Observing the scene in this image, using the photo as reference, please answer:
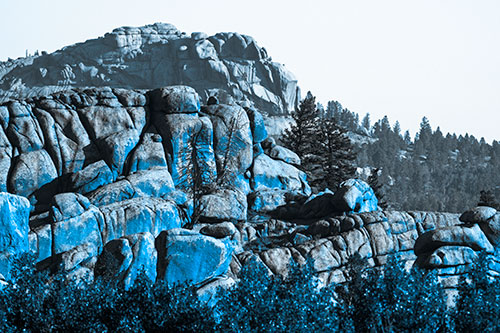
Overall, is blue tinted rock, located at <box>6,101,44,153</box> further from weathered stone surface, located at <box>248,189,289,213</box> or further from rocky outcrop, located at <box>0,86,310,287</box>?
weathered stone surface, located at <box>248,189,289,213</box>

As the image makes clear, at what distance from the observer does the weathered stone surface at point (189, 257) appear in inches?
1304

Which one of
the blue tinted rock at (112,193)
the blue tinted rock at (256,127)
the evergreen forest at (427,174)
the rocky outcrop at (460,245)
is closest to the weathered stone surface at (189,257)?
the blue tinted rock at (112,193)

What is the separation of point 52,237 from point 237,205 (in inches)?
603

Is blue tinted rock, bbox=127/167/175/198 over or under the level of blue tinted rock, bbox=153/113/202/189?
under

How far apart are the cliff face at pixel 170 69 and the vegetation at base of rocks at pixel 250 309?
145053 millimetres

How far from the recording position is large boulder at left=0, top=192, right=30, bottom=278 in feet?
104

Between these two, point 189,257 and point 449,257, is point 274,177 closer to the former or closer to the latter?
point 449,257

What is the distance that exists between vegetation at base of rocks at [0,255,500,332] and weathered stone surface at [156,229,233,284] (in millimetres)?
11611

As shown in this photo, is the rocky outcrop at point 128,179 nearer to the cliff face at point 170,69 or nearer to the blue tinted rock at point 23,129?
the blue tinted rock at point 23,129

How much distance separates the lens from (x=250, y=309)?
1902 centimetres

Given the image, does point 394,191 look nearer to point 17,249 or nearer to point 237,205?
point 237,205

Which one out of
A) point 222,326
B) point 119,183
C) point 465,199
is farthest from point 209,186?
point 465,199

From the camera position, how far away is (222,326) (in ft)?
58.4

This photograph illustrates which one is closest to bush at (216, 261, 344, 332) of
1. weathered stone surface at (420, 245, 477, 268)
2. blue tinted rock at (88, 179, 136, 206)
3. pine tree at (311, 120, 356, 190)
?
weathered stone surface at (420, 245, 477, 268)
